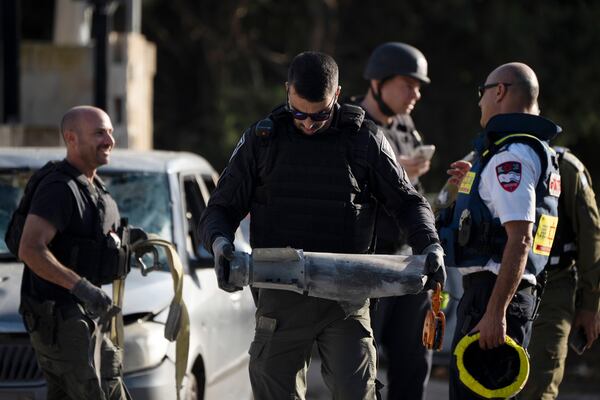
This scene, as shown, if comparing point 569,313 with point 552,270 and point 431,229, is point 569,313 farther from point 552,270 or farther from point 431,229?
point 431,229

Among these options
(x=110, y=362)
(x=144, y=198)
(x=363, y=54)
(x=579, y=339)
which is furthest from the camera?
(x=363, y=54)

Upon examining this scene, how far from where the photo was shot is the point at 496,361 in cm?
541

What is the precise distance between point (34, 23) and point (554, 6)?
873 cm

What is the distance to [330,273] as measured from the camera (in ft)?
15.7

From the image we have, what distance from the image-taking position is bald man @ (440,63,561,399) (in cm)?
529

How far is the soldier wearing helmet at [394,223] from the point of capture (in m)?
6.78

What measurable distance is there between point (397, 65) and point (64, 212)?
88.4 inches

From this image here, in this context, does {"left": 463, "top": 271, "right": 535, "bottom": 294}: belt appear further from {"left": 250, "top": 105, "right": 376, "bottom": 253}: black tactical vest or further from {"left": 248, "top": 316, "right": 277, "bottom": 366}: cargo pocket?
{"left": 248, "top": 316, "right": 277, "bottom": 366}: cargo pocket

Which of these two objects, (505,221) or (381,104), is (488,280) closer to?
(505,221)

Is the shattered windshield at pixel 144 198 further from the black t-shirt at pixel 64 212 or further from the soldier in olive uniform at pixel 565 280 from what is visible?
the soldier in olive uniform at pixel 565 280

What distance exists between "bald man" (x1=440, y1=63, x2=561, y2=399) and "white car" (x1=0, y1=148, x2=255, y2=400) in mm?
1588

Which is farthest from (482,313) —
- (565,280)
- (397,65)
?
(397,65)

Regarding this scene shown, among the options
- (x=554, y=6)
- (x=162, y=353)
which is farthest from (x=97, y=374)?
(x=554, y=6)

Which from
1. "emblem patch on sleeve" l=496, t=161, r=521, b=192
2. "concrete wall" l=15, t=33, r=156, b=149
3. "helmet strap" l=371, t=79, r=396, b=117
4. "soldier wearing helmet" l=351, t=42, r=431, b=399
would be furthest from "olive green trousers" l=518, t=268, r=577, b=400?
"concrete wall" l=15, t=33, r=156, b=149
